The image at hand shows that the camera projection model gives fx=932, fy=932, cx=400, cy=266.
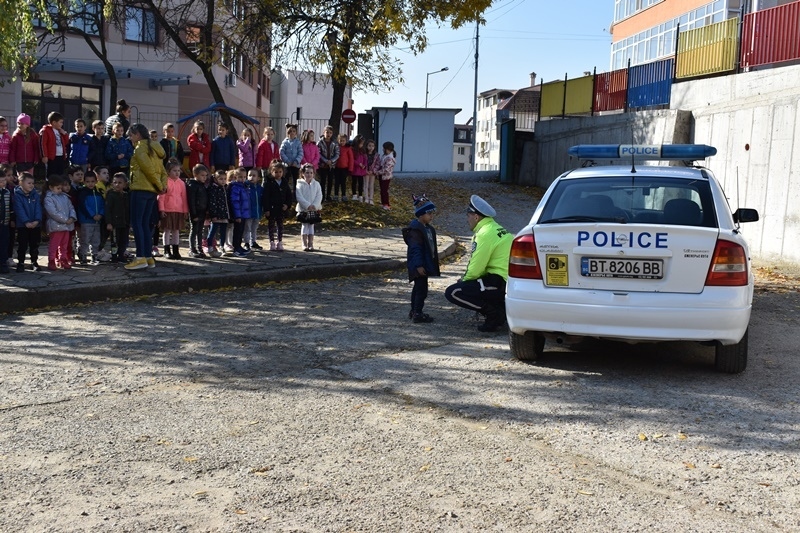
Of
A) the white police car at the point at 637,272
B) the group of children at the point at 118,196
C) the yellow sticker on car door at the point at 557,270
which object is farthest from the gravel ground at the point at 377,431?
the group of children at the point at 118,196

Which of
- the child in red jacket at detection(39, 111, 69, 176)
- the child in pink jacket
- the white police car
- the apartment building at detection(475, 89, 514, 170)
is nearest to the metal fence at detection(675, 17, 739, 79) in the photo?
the child in pink jacket

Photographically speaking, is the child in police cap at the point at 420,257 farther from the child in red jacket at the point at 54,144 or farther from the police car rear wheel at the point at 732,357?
the child in red jacket at the point at 54,144

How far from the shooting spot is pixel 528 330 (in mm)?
7109

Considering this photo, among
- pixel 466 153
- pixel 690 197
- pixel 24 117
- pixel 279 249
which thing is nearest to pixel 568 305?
pixel 690 197

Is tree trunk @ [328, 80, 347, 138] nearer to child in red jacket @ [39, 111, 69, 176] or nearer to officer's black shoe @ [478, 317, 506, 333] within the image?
child in red jacket @ [39, 111, 69, 176]

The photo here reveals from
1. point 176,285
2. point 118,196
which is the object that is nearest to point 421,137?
point 118,196

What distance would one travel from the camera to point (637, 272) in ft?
22.2

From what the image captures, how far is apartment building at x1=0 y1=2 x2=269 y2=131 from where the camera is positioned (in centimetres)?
3281

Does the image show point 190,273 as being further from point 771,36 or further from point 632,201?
point 771,36

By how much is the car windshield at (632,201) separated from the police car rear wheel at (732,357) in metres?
0.92

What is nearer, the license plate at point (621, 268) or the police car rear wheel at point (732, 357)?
the license plate at point (621, 268)

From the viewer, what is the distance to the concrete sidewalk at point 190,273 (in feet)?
33.7

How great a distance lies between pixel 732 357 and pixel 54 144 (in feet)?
40.8

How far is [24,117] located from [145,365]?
997 cm
